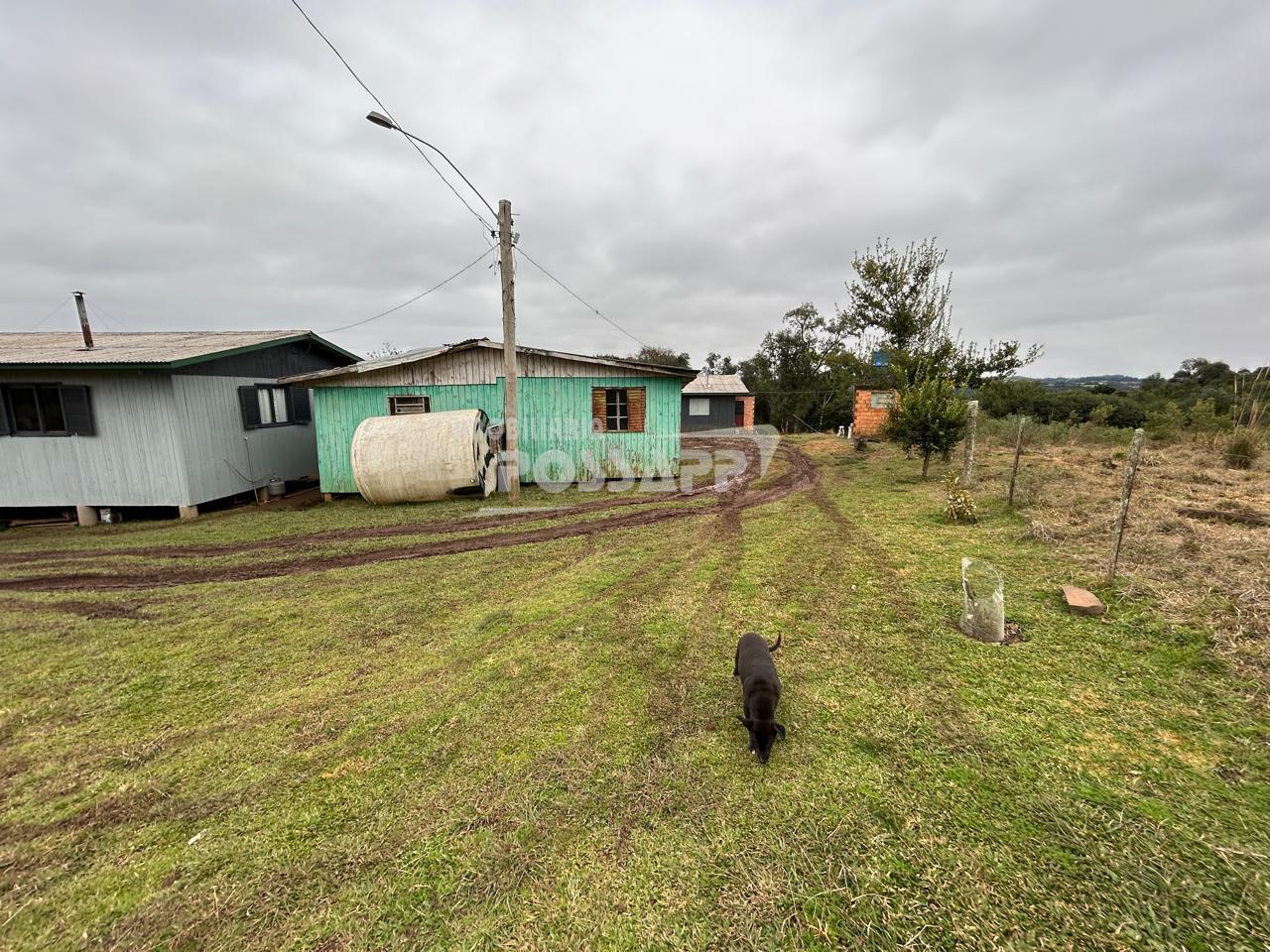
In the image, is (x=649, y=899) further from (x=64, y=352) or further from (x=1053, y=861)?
(x=64, y=352)

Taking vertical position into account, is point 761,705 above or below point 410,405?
below

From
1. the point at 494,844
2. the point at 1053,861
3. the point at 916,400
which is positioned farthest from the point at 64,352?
the point at 916,400

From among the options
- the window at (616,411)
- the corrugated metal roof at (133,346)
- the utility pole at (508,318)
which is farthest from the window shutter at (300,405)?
the window at (616,411)

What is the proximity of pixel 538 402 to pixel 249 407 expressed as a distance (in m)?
7.57

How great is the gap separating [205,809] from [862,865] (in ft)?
12.7

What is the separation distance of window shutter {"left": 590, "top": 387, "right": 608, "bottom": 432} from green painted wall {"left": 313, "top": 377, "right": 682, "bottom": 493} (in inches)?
4.9

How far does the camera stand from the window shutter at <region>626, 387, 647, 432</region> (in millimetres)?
13828

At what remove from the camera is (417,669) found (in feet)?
Answer: 14.8

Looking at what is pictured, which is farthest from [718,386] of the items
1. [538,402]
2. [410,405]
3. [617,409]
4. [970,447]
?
[410,405]

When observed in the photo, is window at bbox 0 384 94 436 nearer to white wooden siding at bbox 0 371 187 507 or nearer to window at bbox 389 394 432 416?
white wooden siding at bbox 0 371 187 507

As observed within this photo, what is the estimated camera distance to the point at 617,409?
13.9m

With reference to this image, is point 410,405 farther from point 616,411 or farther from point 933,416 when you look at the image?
point 933,416

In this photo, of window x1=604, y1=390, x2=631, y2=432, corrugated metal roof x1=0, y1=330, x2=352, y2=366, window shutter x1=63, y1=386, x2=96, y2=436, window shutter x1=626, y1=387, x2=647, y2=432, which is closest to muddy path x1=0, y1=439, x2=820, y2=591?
window shutter x1=626, y1=387, x2=647, y2=432

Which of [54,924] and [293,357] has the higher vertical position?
[293,357]
